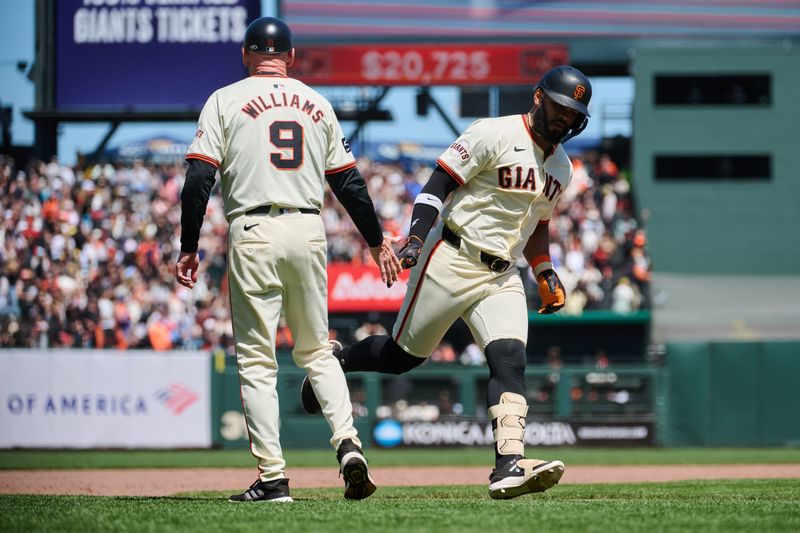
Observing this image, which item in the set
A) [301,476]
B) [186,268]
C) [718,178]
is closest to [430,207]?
[186,268]

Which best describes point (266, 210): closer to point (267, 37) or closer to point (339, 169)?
point (339, 169)

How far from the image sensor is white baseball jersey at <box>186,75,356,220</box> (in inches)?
207

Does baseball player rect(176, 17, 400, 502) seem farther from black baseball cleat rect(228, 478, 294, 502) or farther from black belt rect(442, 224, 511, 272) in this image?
black belt rect(442, 224, 511, 272)

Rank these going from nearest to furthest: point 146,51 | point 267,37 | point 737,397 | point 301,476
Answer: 1. point 267,37
2. point 301,476
3. point 737,397
4. point 146,51

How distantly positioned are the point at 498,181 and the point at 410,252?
24.3 inches

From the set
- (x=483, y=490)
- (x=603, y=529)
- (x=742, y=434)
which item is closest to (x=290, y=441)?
(x=742, y=434)

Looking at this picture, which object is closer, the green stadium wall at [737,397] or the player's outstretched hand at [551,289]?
the player's outstretched hand at [551,289]

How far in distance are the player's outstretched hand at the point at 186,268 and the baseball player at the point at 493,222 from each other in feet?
3.31

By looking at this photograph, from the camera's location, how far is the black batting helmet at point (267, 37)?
5.46 meters

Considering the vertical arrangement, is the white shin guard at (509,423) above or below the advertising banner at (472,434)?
above

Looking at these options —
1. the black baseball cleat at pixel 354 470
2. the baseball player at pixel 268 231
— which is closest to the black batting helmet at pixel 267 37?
the baseball player at pixel 268 231

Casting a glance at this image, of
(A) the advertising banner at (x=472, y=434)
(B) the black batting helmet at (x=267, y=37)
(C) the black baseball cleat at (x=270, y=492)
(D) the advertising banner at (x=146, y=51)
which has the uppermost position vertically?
(D) the advertising banner at (x=146, y=51)

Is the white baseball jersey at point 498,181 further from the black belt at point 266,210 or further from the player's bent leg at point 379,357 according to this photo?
the black belt at point 266,210

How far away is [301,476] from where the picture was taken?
9891 mm
